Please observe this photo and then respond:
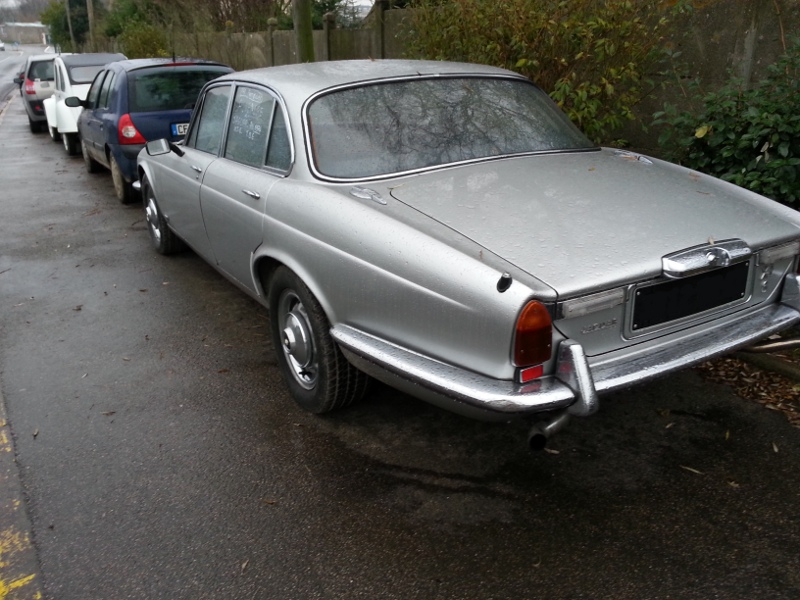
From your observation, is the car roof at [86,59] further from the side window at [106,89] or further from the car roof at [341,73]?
the car roof at [341,73]

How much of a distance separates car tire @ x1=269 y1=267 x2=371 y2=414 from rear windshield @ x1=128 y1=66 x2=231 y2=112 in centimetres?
526

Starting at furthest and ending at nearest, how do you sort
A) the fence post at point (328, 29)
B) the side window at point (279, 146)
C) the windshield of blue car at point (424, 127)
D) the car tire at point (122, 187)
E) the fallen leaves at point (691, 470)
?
the fence post at point (328, 29) → the car tire at point (122, 187) → the side window at point (279, 146) → the windshield of blue car at point (424, 127) → the fallen leaves at point (691, 470)

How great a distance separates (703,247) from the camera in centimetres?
290

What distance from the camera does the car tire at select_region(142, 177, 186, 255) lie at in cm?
650

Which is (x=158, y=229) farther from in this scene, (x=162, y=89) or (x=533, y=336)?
(x=533, y=336)

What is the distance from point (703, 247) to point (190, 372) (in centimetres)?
304

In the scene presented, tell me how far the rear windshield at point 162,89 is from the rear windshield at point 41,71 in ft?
34.7

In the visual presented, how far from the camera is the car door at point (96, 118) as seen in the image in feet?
29.9

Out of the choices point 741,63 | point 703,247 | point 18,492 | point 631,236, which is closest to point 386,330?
point 631,236

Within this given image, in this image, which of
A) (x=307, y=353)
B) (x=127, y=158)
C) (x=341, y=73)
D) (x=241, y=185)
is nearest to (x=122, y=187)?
(x=127, y=158)

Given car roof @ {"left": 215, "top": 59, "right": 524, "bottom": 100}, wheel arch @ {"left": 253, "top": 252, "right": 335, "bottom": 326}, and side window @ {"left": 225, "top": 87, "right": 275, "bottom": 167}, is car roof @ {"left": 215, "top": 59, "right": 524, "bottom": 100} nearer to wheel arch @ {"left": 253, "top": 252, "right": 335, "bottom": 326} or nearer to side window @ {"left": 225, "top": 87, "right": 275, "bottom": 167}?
side window @ {"left": 225, "top": 87, "right": 275, "bottom": 167}

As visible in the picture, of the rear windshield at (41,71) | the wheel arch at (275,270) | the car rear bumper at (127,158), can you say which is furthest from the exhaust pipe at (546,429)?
the rear windshield at (41,71)

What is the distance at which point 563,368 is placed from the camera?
105 inches

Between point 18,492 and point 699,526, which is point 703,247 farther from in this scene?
point 18,492
